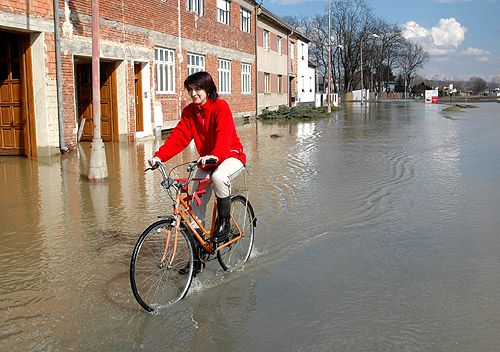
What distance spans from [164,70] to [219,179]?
58.1ft

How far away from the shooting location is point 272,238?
21.3 feet

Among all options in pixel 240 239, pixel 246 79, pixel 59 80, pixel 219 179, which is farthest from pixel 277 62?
pixel 219 179

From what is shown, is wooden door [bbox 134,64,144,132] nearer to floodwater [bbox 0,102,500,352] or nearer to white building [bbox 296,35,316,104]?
floodwater [bbox 0,102,500,352]

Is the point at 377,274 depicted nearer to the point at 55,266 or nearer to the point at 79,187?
the point at 55,266

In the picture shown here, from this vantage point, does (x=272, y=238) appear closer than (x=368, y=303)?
No

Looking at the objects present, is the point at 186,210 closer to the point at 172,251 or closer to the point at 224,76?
the point at 172,251

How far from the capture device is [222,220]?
5008mm

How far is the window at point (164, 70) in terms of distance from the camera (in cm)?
2108

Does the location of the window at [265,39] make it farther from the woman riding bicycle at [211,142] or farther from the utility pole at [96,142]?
the woman riding bicycle at [211,142]

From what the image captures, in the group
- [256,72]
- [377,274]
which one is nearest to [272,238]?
[377,274]

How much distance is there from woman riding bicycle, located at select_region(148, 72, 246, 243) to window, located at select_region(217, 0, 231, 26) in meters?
24.0

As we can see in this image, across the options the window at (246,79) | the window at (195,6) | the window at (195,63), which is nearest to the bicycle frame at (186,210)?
the window at (195,63)

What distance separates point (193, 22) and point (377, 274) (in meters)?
20.9

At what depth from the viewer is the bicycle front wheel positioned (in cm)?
427
